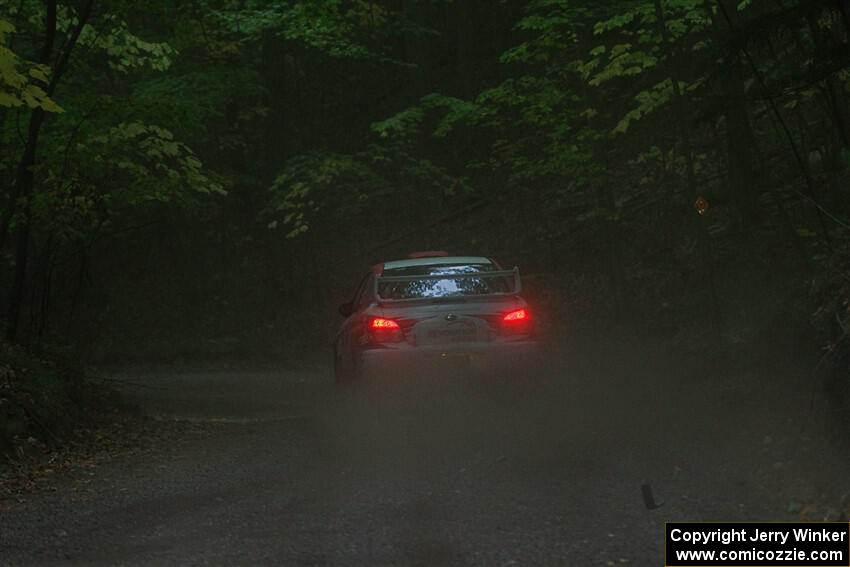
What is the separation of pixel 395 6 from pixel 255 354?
482 inches

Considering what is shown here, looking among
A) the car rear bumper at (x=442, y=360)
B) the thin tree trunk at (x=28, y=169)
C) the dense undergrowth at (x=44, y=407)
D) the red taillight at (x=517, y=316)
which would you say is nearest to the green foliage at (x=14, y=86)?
the dense undergrowth at (x=44, y=407)

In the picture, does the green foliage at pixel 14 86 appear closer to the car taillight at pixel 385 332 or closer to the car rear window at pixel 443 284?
the car taillight at pixel 385 332

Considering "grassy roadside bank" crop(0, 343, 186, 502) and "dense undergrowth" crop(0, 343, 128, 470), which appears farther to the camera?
"dense undergrowth" crop(0, 343, 128, 470)

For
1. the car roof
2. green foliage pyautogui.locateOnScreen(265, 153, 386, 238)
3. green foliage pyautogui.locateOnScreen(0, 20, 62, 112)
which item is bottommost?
the car roof

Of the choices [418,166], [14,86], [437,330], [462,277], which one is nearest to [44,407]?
[437,330]

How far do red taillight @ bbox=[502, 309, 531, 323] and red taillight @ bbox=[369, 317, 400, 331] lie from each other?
1.24 m

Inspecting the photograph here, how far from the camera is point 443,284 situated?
12.9m

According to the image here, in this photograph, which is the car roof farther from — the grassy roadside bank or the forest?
the grassy roadside bank

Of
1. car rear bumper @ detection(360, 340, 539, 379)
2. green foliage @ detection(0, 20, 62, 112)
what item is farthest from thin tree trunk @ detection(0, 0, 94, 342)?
car rear bumper @ detection(360, 340, 539, 379)

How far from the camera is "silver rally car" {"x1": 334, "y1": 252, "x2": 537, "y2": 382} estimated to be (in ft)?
39.8

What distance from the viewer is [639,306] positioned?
835 inches

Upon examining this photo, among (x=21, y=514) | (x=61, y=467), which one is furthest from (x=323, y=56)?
(x=21, y=514)

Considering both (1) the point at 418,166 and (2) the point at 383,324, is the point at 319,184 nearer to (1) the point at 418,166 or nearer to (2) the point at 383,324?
(1) the point at 418,166

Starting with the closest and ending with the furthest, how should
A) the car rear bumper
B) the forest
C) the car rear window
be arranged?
the car rear bumper, the car rear window, the forest
